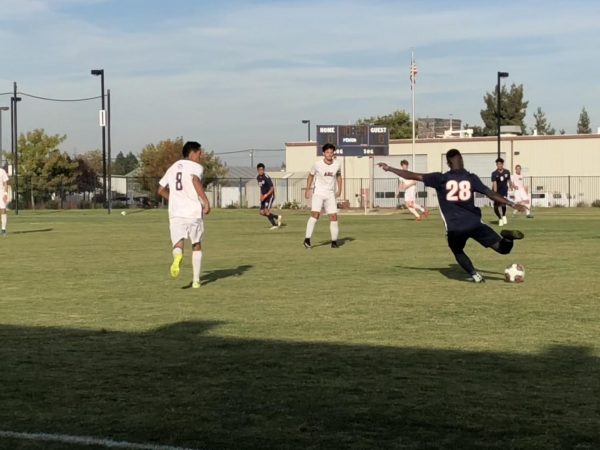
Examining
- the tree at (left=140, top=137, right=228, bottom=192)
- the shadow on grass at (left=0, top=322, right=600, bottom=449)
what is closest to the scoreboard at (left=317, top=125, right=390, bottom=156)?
the tree at (left=140, top=137, right=228, bottom=192)

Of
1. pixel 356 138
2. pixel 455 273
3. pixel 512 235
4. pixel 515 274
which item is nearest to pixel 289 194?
pixel 356 138

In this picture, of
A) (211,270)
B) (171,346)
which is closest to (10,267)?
(211,270)

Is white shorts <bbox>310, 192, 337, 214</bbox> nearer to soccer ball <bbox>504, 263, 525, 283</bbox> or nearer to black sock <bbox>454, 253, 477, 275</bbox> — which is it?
black sock <bbox>454, 253, 477, 275</bbox>

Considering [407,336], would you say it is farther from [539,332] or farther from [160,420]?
[160,420]

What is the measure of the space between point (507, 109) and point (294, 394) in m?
108

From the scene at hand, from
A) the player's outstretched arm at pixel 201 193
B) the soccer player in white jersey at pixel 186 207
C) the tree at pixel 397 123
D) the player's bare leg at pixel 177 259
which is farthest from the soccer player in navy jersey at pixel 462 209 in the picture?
the tree at pixel 397 123

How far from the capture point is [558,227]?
28.8 metres

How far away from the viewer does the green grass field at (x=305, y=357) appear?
5.33m

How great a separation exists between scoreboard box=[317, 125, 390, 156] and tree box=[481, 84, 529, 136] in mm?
58176

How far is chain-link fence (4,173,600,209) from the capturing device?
224 feet

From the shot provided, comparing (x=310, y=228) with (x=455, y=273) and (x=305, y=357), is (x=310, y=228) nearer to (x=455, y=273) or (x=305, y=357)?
(x=455, y=273)

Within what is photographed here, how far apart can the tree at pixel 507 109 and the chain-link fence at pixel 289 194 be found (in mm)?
36547

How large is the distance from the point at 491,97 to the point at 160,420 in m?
108

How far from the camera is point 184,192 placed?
12641 mm
